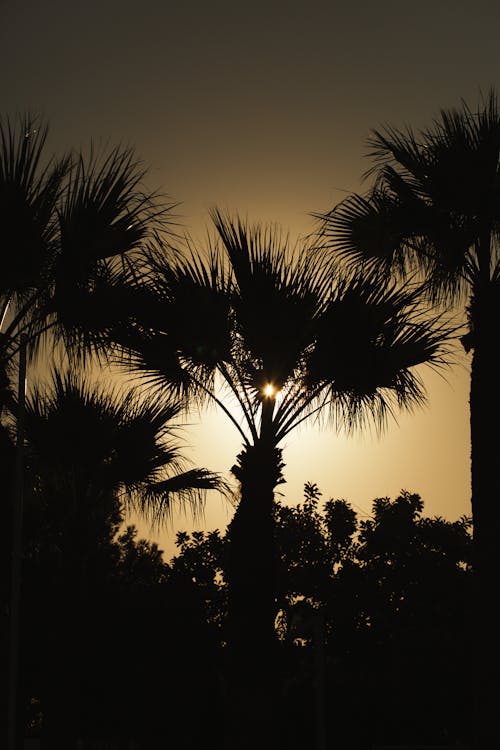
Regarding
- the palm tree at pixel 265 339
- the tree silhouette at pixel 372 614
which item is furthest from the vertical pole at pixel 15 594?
the tree silhouette at pixel 372 614

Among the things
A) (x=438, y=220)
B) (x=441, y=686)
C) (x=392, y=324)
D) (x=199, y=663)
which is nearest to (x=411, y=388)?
(x=392, y=324)

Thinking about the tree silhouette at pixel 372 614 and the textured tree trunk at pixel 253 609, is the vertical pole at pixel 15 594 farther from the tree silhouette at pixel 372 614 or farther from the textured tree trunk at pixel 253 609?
the tree silhouette at pixel 372 614

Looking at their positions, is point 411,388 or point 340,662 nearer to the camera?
point 411,388

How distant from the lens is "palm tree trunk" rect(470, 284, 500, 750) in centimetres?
1027

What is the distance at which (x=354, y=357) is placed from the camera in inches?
473

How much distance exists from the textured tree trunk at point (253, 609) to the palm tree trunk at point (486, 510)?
2.36 meters

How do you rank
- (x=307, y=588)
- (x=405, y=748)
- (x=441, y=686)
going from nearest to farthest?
1. (x=405, y=748)
2. (x=441, y=686)
3. (x=307, y=588)

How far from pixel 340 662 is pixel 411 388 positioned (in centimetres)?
1478

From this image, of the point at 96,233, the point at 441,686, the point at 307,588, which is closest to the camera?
the point at 96,233

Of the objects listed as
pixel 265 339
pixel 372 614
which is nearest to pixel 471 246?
pixel 265 339

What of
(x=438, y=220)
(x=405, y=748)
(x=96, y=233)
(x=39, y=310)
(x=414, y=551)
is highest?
(x=438, y=220)

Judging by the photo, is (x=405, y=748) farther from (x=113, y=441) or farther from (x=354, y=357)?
(x=354, y=357)

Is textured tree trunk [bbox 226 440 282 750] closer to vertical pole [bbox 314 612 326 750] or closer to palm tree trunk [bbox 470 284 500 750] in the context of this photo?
vertical pole [bbox 314 612 326 750]

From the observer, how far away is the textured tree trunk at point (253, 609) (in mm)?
10992
